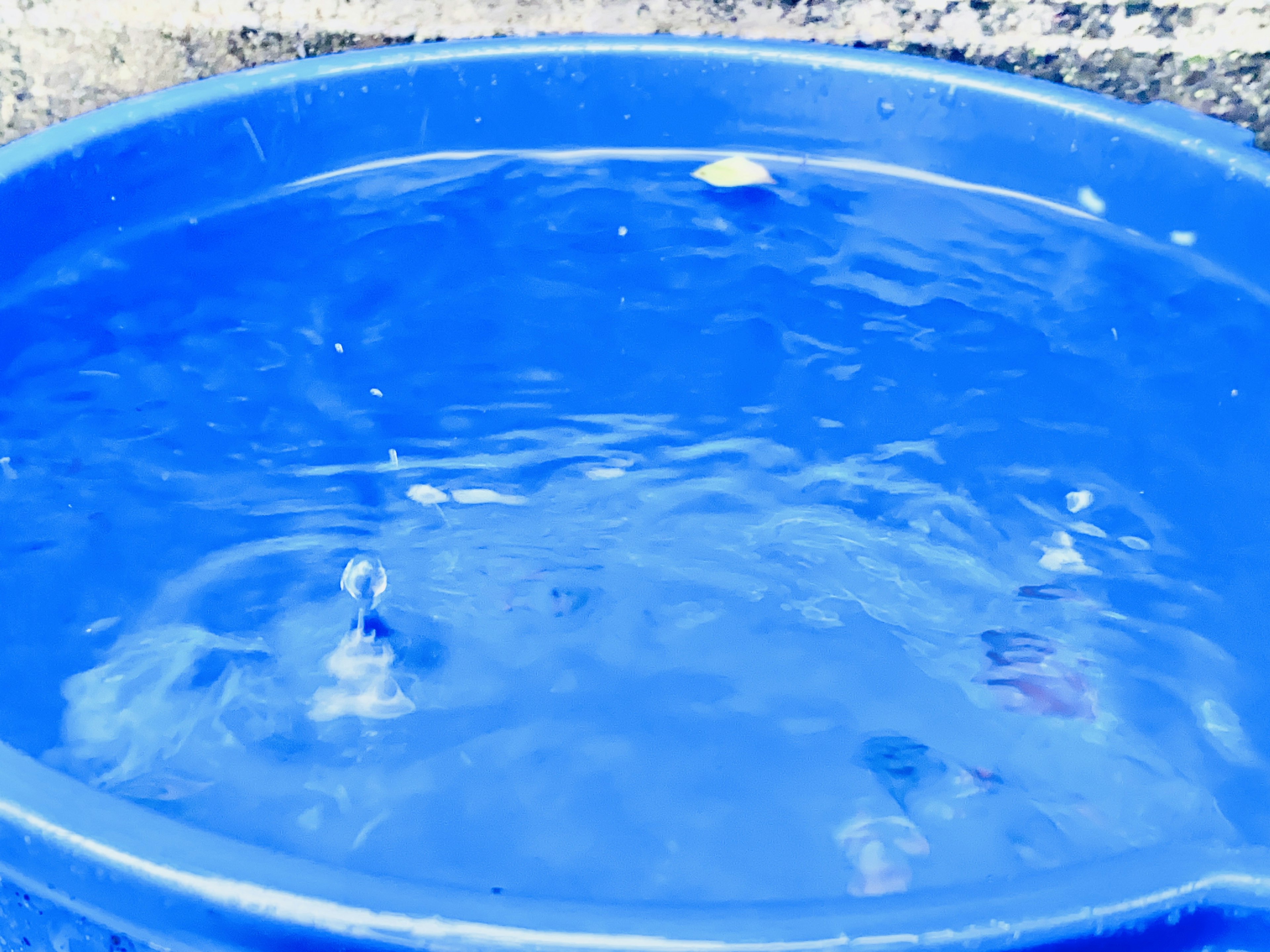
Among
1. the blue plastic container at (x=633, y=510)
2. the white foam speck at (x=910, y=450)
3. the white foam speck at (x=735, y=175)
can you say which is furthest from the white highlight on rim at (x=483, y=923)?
the white foam speck at (x=735, y=175)

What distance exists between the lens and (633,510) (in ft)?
4.94

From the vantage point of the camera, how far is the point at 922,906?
70cm

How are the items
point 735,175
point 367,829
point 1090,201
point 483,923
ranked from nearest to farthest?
1. point 483,923
2. point 367,829
3. point 1090,201
4. point 735,175

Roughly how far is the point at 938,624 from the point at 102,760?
1.03 metres

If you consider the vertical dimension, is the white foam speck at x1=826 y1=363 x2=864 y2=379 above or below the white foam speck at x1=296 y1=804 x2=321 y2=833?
above

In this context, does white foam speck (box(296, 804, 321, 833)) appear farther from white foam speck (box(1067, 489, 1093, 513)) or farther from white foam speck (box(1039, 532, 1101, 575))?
white foam speck (box(1067, 489, 1093, 513))

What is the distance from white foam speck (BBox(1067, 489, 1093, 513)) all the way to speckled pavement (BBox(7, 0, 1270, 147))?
3.47ft

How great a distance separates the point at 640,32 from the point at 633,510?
4.08 ft

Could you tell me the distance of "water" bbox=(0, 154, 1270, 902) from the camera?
1.13 meters

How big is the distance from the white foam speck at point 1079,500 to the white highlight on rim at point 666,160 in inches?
30.4

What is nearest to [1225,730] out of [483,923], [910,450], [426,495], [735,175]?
[910,450]

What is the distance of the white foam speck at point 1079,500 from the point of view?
147 centimetres

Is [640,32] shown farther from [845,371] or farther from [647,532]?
[647,532]

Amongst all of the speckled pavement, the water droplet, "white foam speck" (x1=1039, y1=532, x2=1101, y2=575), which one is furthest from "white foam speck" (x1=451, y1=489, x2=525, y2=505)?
the speckled pavement
